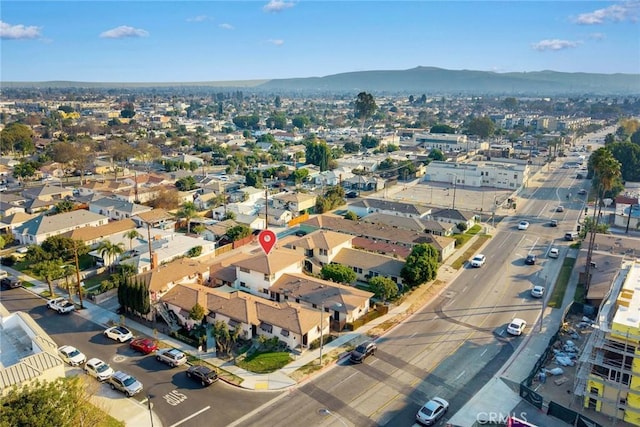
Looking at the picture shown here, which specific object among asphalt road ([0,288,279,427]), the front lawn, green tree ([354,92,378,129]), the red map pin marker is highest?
green tree ([354,92,378,129])

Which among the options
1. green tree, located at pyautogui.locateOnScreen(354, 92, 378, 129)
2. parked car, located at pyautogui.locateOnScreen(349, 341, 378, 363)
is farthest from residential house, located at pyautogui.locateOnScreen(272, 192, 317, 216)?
green tree, located at pyautogui.locateOnScreen(354, 92, 378, 129)

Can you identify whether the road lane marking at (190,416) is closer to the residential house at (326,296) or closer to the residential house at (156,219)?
the residential house at (326,296)

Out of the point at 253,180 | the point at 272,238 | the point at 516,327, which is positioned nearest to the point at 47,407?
the point at 272,238

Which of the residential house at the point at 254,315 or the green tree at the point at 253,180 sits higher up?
the green tree at the point at 253,180

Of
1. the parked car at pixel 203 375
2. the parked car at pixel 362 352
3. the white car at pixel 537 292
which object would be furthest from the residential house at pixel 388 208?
the parked car at pixel 203 375

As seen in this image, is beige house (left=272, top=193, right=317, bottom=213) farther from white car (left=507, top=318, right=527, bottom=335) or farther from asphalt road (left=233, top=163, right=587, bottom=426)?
white car (left=507, top=318, right=527, bottom=335)

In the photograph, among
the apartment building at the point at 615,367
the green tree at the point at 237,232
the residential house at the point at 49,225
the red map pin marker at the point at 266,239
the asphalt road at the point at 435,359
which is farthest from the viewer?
the green tree at the point at 237,232

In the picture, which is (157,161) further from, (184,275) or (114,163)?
(184,275)

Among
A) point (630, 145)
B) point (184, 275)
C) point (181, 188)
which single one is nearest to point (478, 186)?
point (630, 145)
